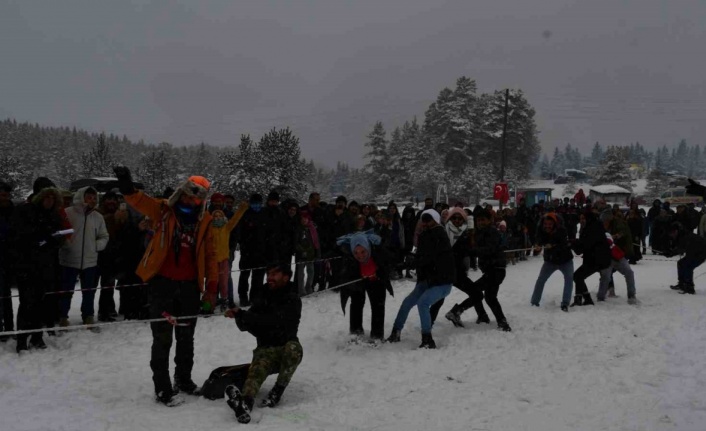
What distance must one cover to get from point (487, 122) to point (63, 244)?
62728 millimetres

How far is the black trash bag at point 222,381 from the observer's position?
17.7ft

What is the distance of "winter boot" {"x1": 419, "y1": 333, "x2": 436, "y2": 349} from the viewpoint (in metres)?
7.66

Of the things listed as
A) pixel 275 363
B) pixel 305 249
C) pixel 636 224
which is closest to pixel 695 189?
pixel 275 363

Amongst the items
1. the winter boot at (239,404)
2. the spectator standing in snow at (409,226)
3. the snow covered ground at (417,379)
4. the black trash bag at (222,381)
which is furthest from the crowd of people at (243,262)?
the spectator standing in snow at (409,226)

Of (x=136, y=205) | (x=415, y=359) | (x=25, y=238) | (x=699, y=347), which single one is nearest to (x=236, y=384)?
(x=136, y=205)

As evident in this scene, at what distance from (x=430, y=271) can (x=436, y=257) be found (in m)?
0.25

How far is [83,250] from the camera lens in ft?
24.8

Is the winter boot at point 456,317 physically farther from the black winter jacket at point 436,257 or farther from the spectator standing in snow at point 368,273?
the spectator standing in snow at point 368,273

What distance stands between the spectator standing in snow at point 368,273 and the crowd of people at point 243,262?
18mm

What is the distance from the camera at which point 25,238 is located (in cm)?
655

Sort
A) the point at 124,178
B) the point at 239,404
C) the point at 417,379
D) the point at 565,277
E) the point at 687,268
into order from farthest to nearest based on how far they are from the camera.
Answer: the point at 687,268, the point at 565,277, the point at 417,379, the point at 239,404, the point at 124,178

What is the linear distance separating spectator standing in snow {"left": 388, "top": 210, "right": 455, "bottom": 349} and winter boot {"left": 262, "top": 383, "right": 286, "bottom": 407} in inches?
116

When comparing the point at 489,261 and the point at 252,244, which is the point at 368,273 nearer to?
the point at 489,261

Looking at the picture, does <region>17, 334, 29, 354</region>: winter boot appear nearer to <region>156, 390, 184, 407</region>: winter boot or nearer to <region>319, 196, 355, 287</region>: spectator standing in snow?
<region>156, 390, 184, 407</region>: winter boot
